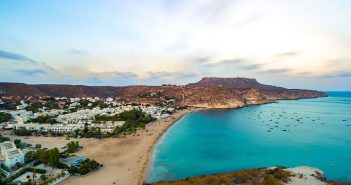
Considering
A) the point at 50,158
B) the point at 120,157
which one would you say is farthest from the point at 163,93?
the point at 50,158

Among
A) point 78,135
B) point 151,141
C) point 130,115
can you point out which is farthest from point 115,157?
point 130,115

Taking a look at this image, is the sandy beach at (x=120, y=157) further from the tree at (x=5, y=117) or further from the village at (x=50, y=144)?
the tree at (x=5, y=117)

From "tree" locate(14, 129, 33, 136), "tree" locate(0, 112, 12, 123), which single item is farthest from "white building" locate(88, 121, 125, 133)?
"tree" locate(0, 112, 12, 123)

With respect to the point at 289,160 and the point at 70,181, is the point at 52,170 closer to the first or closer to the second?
the point at 70,181

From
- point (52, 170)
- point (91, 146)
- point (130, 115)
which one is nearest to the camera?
point (52, 170)

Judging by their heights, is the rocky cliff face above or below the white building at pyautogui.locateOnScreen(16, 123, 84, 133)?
above

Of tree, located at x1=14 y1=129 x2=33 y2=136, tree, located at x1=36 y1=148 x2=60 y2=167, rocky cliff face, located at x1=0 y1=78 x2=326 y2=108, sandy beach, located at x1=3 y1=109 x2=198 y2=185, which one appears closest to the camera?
sandy beach, located at x1=3 y1=109 x2=198 y2=185

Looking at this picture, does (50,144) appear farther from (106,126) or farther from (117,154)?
(106,126)

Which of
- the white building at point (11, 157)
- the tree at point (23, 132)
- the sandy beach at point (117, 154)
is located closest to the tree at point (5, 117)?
the tree at point (23, 132)

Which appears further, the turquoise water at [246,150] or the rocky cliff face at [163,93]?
the rocky cliff face at [163,93]

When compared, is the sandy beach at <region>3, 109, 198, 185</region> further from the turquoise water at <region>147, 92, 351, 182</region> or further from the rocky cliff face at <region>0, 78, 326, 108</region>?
the rocky cliff face at <region>0, 78, 326, 108</region>

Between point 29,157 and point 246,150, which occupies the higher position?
point 29,157
